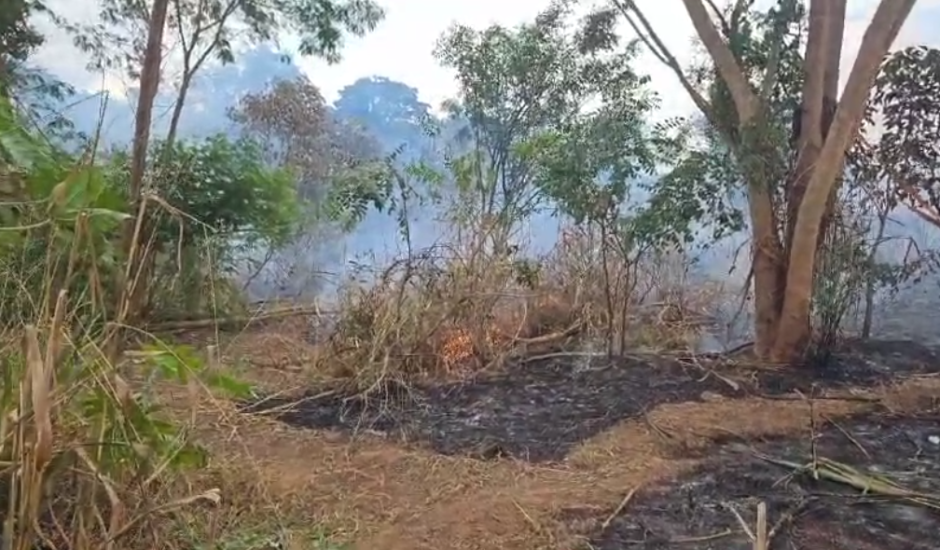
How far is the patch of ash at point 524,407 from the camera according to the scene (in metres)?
3.57

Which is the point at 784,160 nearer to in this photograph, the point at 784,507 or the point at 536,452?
the point at 536,452

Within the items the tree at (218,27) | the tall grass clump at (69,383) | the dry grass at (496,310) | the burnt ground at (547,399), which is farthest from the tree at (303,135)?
the tall grass clump at (69,383)

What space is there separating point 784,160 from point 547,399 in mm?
1834

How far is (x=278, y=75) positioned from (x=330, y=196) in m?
1.69

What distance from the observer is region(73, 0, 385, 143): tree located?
645 centimetres

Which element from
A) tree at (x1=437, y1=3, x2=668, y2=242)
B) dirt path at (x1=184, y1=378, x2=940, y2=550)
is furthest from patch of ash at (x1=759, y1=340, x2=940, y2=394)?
tree at (x1=437, y1=3, x2=668, y2=242)

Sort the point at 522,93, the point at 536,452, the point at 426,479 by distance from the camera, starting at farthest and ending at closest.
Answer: the point at 522,93
the point at 536,452
the point at 426,479

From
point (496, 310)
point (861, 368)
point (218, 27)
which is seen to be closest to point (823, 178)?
point (861, 368)

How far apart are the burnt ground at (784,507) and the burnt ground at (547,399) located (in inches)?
Result: 23.7

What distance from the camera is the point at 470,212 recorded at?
5445 millimetres

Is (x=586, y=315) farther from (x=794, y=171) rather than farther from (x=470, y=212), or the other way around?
(x=794, y=171)

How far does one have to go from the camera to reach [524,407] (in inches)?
159

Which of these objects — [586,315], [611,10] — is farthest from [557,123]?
[586,315]

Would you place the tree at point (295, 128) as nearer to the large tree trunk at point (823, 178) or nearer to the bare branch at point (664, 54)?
the bare branch at point (664, 54)
